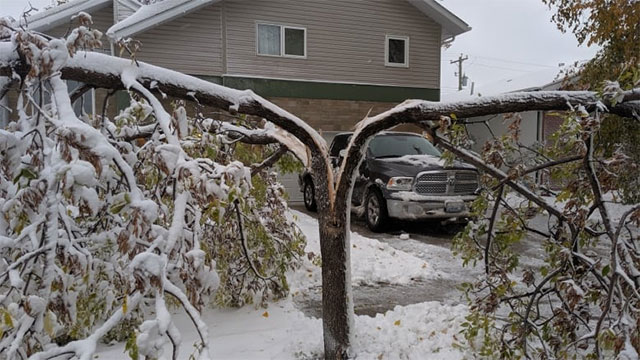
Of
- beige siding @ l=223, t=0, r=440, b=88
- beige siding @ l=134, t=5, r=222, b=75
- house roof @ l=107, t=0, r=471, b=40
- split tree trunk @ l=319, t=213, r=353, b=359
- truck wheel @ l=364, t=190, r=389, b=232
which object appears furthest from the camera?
beige siding @ l=223, t=0, r=440, b=88

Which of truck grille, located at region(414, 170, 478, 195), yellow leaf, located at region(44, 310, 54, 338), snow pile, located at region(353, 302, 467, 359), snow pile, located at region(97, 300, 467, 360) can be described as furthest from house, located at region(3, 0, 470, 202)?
yellow leaf, located at region(44, 310, 54, 338)

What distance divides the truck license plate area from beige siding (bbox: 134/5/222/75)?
23.8 feet

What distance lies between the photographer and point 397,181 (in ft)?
28.7

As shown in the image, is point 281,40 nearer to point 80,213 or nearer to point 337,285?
point 337,285

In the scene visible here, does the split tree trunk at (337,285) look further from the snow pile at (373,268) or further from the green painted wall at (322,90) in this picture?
the green painted wall at (322,90)

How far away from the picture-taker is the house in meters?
12.3

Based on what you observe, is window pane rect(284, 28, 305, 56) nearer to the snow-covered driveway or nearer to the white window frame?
the white window frame

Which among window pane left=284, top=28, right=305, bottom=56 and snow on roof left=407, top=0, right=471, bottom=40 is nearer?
window pane left=284, top=28, right=305, bottom=56

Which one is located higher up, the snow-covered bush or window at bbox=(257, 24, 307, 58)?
window at bbox=(257, 24, 307, 58)

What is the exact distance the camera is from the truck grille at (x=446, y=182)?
28.5ft

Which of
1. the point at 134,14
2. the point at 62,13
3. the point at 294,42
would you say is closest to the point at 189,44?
the point at 134,14

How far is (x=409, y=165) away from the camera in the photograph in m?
8.92

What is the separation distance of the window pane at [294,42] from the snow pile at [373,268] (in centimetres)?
746

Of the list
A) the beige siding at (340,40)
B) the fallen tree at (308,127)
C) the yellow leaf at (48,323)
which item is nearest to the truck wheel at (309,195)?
the beige siding at (340,40)
